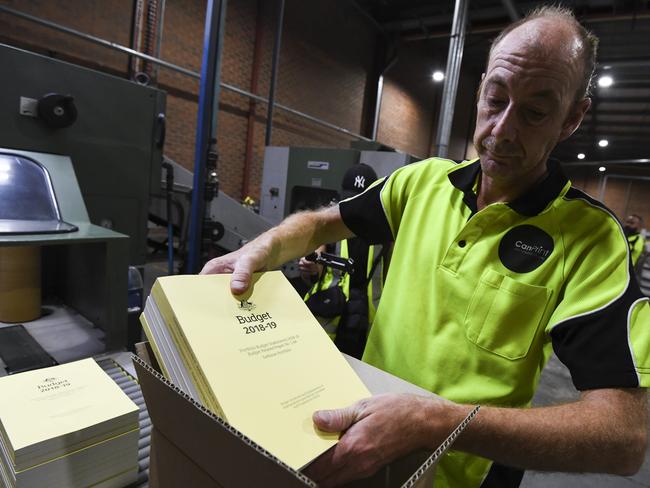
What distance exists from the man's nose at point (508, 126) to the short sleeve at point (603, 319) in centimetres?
24

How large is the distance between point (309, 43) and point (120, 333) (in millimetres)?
5862

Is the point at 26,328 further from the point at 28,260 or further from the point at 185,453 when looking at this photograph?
the point at 185,453

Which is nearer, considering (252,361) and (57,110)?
(252,361)

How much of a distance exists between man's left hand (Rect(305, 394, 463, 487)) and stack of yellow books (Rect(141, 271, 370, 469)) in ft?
0.06

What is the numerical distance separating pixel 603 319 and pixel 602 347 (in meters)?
0.05

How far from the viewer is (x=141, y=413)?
0.73 meters

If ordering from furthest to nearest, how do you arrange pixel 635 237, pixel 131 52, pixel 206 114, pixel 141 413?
pixel 635 237
pixel 131 52
pixel 206 114
pixel 141 413

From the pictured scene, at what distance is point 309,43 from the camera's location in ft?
19.2

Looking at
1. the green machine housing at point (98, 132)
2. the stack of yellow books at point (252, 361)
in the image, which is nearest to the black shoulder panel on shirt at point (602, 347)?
the stack of yellow books at point (252, 361)

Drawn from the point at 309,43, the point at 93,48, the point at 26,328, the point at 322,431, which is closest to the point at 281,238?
the point at 322,431

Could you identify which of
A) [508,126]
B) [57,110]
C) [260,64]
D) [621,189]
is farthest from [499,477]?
[621,189]

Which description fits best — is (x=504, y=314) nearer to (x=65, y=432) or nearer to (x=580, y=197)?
(x=580, y=197)

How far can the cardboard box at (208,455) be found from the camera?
0.34 metres

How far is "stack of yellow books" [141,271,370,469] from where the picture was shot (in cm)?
46
